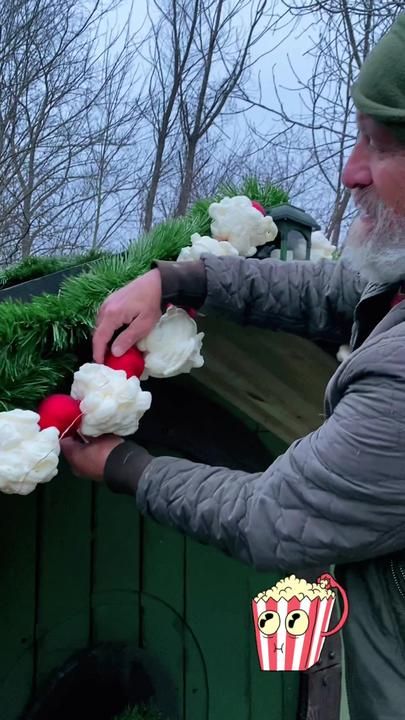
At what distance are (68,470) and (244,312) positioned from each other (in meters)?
0.75

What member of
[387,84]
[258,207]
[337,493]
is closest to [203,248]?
[258,207]

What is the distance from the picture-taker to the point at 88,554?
82.9 inches

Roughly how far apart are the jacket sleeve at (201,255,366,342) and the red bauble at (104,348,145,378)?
228mm

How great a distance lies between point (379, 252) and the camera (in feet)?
4.00

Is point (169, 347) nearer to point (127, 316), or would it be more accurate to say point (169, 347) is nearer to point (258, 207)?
point (127, 316)

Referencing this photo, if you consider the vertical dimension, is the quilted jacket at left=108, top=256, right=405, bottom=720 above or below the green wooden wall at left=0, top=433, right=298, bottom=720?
above

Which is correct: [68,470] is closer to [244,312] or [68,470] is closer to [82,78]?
[244,312]

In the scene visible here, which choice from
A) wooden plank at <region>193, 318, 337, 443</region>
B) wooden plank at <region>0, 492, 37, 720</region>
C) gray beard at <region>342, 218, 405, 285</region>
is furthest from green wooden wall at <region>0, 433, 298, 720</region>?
gray beard at <region>342, 218, 405, 285</region>

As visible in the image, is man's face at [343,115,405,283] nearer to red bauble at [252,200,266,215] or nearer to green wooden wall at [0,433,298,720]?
red bauble at [252,200,266,215]

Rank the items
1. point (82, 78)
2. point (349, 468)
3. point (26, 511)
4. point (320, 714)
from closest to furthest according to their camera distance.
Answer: point (349, 468) < point (26, 511) < point (320, 714) < point (82, 78)

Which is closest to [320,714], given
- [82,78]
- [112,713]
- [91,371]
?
[112,713]

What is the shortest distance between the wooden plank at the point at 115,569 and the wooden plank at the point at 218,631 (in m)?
0.18

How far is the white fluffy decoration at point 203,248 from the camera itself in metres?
1.69

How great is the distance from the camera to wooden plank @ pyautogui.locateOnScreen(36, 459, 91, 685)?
202 cm
